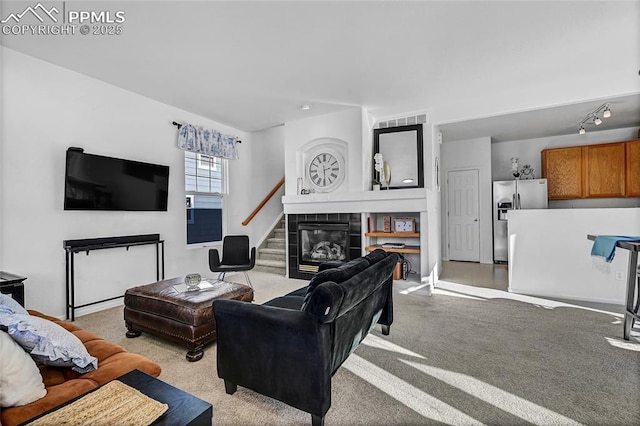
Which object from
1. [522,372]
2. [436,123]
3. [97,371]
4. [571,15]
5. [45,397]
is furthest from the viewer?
[436,123]

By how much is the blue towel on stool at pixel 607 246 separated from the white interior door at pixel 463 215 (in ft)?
11.7

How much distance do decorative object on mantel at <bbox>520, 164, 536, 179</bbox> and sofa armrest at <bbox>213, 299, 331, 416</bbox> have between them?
6.56 meters

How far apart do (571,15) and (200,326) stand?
4144mm

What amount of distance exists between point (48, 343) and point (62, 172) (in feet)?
9.04

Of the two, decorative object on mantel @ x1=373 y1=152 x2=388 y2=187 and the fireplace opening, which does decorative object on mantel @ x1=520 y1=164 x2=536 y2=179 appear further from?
the fireplace opening

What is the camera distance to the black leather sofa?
156 cm

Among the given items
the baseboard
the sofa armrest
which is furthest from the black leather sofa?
the baseboard

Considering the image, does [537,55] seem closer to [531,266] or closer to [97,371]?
[531,266]

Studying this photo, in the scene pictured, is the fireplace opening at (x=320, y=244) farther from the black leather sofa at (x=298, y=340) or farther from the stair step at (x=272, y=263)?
the black leather sofa at (x=298, y=340)

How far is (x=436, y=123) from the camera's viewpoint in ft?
16.0

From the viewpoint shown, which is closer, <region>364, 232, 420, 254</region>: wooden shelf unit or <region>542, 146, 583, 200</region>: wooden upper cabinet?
<region>364, 232, 420, 254</region>: wooden shelf unit

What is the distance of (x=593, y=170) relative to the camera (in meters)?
5.59

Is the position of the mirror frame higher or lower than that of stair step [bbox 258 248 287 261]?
higher

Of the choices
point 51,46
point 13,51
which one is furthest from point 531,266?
point 13,51
